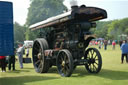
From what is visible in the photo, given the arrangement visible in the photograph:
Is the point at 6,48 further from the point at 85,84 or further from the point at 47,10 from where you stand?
the point at 47,10

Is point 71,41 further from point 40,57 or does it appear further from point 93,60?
point 40,57

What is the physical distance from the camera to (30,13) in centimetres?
5653

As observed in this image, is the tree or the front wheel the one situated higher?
the tree

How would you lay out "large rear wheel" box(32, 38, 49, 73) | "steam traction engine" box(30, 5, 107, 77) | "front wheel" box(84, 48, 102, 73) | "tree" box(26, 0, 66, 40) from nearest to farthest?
"steam traction engine" box(30, 5, 107, 77), "front wheel" box(84, 48, 102, 73), "large rear wheel" box(32, 38, 49, 73), "tree" box(26, 0, 66, 40)

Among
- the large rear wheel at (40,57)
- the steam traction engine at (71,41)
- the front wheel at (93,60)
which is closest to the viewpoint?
the steam traction engine at (71,41)

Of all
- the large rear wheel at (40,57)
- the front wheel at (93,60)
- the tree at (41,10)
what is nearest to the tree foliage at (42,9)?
the tree at (41,10)

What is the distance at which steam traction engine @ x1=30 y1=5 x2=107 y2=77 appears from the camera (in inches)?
326

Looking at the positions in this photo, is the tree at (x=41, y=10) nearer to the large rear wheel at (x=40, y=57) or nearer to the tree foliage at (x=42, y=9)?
the tree foliage at (x=42, y=9)

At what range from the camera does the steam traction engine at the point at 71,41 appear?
27.2ft

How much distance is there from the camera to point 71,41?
894 cm

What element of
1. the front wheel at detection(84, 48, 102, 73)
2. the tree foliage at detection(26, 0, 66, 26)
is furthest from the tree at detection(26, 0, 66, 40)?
the front wheel at detection(84, 48, 102, 73)

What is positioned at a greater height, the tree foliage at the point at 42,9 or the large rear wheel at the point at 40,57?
the tree foliage at the point at 42,9

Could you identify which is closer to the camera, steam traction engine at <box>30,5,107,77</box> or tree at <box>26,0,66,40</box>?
steam traction engine at <box>30,5,107,77</box>

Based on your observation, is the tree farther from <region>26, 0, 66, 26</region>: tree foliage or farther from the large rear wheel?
the large rear wheel
